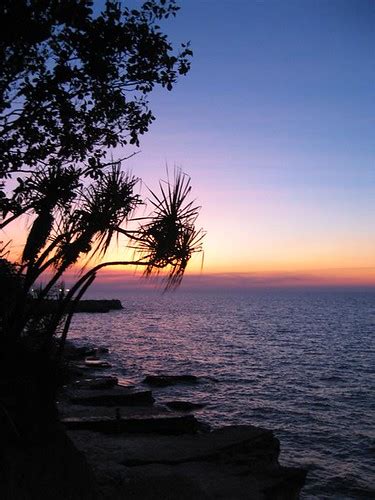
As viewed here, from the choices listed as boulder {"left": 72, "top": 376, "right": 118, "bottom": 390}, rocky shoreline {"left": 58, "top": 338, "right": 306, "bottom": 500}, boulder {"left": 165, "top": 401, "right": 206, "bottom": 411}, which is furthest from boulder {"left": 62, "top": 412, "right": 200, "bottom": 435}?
boulder {"left": 72, "top": 376, "right": 118, "bottom": 390}

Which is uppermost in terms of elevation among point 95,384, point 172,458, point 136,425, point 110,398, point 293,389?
point 172,458

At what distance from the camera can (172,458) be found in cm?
1580

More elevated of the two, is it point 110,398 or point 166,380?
point 110,398

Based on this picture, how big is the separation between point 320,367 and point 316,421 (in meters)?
24.9

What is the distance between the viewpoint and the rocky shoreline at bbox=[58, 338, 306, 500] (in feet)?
41.6

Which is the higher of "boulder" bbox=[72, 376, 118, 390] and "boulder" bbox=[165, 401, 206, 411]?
"boulder" bbox=[72, 376, 118, 390]

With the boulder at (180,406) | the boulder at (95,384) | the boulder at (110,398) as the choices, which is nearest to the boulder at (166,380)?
the boulder at (95,384)

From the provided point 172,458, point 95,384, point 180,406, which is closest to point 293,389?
point 180,406

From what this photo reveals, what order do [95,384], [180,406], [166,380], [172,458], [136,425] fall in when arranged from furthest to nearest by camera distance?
[166,380] < [95,384] < [180,406] < [136,425] < [172,458]

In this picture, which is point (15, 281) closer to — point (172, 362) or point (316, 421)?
point (316, 421)

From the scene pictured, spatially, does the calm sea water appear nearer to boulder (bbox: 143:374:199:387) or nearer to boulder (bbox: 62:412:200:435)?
boulder (bbox: 143:374:199:387)

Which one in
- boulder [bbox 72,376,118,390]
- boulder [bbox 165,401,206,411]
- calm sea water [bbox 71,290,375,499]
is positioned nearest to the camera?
calm sea water [bbox 71,290,375,499]

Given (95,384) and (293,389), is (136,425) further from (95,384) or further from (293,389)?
(293,389)

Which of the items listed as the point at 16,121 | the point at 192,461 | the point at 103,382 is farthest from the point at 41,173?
the point at 103,382
